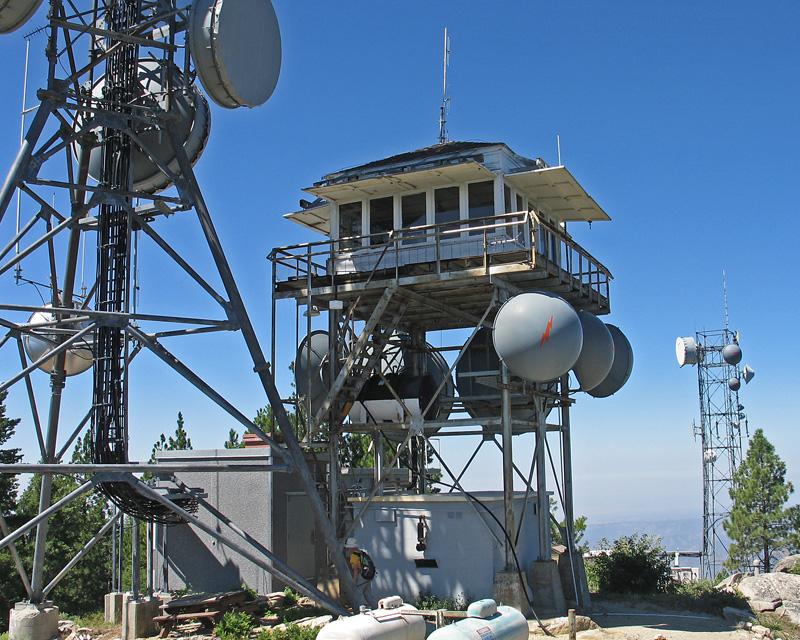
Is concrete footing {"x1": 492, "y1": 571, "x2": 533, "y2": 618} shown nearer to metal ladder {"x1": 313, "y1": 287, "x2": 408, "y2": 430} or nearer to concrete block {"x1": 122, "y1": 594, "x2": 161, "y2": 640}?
metal ladder {"x1": 313, "y1": 287, "x2": 408, "y2": 430}

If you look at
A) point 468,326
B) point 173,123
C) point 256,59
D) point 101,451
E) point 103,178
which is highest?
point 256,59

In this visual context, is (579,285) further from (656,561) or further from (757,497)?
(757,497)

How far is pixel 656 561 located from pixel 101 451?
17.6m

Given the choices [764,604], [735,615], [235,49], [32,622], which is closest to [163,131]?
[235,49]

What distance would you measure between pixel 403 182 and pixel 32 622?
47.6ft

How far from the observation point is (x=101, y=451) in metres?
18.4

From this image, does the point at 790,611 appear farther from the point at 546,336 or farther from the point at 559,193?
the point at 559,193

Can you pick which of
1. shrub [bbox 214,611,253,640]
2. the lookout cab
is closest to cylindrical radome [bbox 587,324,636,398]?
the lookout cab

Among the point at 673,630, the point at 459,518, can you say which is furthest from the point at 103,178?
the point at 673,630

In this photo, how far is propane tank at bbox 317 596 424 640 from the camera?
14484mm

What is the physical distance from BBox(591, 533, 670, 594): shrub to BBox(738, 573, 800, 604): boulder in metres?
2.35

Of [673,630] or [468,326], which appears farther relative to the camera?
[468,326]

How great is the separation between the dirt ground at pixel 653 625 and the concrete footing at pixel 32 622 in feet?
36.3

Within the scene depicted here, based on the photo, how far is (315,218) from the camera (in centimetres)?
2920
